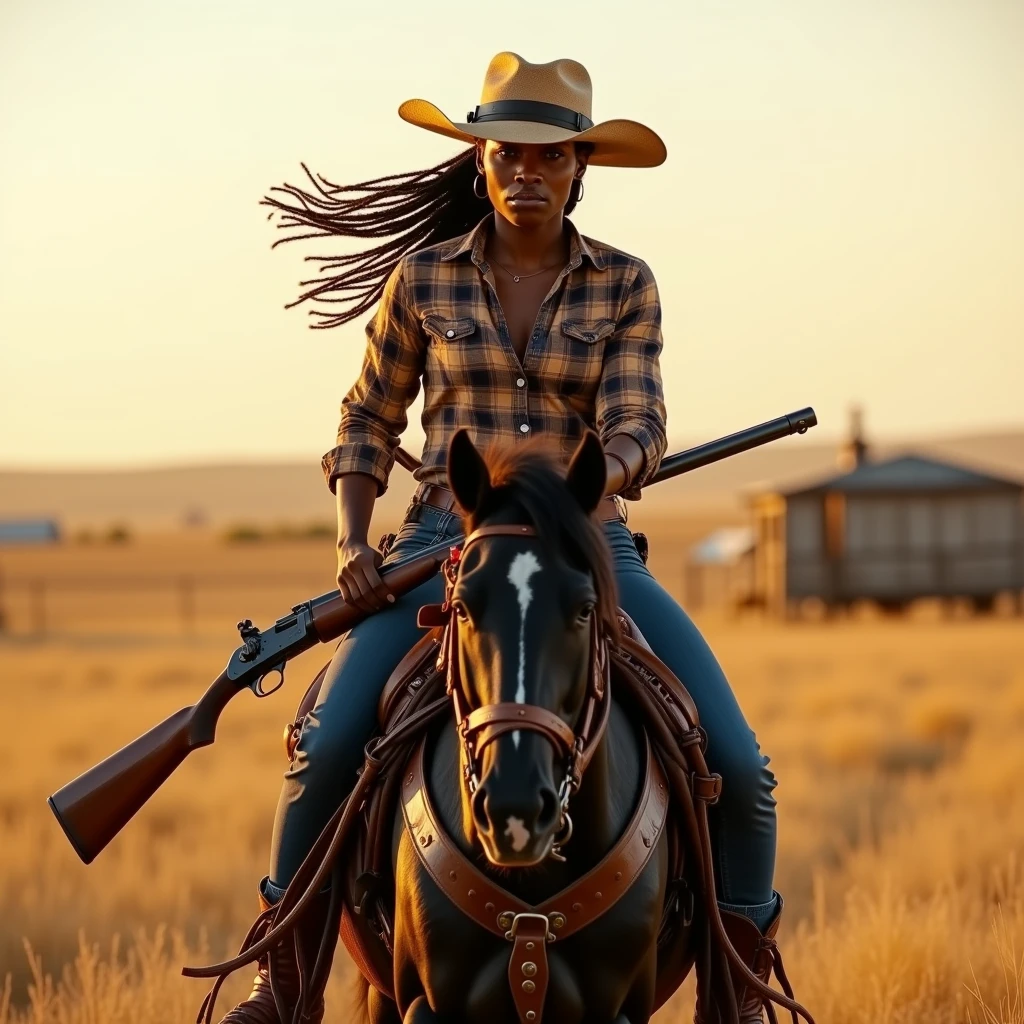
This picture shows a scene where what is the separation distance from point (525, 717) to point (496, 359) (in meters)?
1.84

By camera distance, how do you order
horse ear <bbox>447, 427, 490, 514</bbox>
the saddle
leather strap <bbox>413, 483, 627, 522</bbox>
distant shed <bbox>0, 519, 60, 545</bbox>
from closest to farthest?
1. horse ear <bbox>447, 427, 490, 514</bbox>
2. the saddle
3. leather strap <bbox>413, 483, 627, 522</bbox>
4. distant shed <bbox>0, 519, 60, 545</bbox>

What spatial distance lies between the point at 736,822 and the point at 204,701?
6.03 ft

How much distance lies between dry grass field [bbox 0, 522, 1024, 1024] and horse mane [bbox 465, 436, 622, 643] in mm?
3570

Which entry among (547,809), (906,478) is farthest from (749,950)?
(906,478)

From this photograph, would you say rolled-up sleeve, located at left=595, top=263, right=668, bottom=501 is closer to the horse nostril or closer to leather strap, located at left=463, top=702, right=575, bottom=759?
leather strap, located at left=463, top=702, right=575, bottom=759

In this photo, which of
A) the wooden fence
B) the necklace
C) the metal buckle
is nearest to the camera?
the metal buckle

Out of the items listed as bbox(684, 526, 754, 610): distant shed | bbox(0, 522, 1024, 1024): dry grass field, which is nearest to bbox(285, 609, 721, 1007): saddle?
bbox(0, 522, 1024, 1024): dry grass field

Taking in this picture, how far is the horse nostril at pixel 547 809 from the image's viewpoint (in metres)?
3.61

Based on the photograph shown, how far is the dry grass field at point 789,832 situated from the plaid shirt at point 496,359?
3.01 metres

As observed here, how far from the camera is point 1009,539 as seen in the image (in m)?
48.8

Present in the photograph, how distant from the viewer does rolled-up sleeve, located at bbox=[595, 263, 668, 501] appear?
5047 mm

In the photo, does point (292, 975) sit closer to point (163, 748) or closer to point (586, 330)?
point (163, 748)

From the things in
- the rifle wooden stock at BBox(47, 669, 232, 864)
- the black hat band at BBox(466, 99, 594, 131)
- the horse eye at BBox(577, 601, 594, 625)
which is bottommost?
the rifle wooden stock at BBox(47, 669, 232, 864)

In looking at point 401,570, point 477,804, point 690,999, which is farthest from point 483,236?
point 690,999
